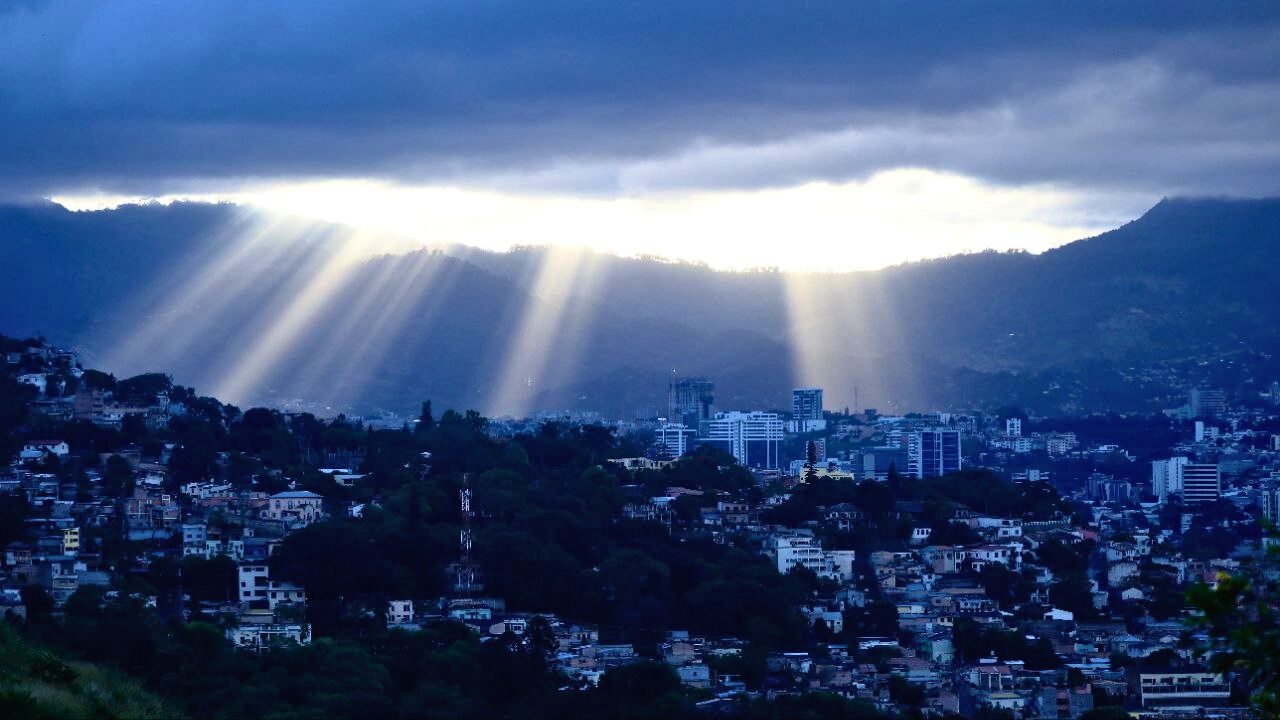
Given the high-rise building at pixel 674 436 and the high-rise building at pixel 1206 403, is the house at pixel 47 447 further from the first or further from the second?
the high-rise building at pixel 1206 403

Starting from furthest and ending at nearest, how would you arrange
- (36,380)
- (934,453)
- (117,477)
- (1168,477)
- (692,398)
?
(692,398) → (934,453) → (1168,477) → (36,380) → (117,477)

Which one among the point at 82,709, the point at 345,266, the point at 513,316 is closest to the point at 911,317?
the point at 513,316

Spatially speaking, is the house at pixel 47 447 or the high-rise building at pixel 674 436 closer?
the house at pixel 47 447

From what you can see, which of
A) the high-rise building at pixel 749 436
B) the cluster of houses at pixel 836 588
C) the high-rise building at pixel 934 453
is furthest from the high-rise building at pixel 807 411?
the cluster of houses at pixel 836 588

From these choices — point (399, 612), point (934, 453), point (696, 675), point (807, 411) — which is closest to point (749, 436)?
point (934, 453)

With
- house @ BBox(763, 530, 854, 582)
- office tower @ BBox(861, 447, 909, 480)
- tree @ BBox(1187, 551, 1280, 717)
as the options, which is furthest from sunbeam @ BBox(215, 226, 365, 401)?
tree @ BBox(1187, 551, 1280, 717)

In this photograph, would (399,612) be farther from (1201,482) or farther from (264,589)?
(1201,482)

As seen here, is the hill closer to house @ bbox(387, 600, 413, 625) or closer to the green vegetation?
house @ bbox(387, 600, 413, 625)
